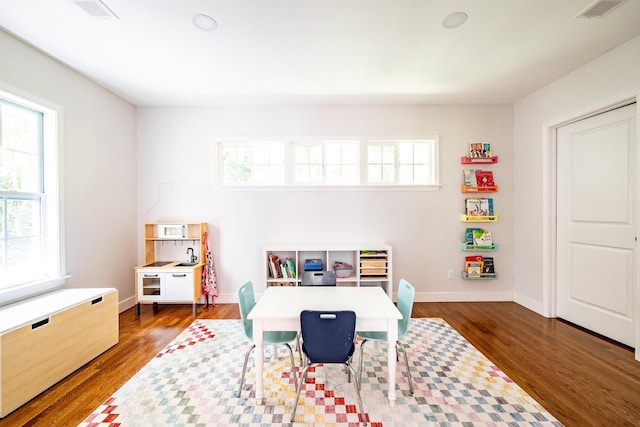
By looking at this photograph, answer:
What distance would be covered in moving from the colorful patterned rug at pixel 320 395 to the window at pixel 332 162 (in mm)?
2307

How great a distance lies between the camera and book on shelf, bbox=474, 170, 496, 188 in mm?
3811

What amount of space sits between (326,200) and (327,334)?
2441mm

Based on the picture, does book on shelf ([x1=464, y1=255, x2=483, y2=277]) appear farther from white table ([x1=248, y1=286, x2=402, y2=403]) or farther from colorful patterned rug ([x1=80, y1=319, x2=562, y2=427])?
white table ([x1=248, y1=286, x2=402, y2=403])

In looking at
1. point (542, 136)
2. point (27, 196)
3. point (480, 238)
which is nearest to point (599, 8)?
point (542, 136)

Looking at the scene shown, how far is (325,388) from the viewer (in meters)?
2.00

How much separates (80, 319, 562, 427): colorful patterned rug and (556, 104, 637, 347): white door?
1.56 m

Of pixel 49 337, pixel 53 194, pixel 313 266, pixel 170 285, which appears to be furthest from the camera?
pixel 313 266

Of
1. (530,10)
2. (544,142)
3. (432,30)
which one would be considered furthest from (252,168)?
(544,142)

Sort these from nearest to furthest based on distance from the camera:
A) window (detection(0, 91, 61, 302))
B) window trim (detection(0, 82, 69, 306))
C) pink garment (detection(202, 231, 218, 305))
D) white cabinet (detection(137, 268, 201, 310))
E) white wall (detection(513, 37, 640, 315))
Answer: window (detection(0, 91, 61, 302)) → white wall (detection(513, 37, 640, 315)) → window trim (detection(0, 82, 69, 306)) → white cabinet (detection(137, 268, 201, 310)) → pink garment (detection(202, 231, 218, 305))

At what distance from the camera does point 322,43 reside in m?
2.39

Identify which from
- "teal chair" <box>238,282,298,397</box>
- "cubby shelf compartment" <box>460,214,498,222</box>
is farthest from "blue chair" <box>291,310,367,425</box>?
Answer: "cubby shelf compartment" <box>460,214,498,222</box>

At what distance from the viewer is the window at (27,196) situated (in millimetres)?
2363

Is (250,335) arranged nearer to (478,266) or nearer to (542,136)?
(478,266)

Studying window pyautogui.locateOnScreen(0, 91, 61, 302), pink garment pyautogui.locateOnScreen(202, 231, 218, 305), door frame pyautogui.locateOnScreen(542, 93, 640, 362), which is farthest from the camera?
pink garment pyautogui.locateOnScreen(202, 231, 218, 305)
